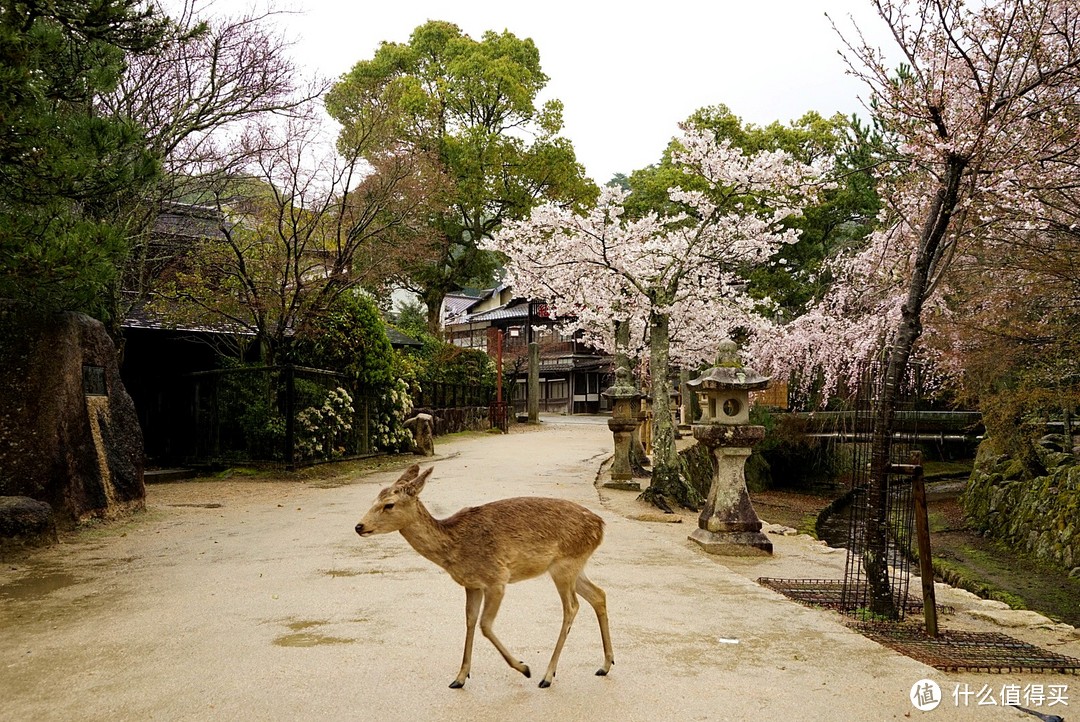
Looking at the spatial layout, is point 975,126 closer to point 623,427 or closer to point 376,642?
point 376,642

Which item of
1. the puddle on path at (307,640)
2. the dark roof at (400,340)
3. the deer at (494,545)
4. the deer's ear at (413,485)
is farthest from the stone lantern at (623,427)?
the dark roof at (400,340)

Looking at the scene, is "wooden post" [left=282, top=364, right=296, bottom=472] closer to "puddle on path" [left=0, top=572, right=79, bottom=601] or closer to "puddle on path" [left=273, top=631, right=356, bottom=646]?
"puddle on path" [left=0, top=572, right=79, bottom=601]

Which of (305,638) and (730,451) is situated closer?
(305,638)

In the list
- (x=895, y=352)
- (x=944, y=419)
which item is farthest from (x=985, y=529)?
(x=895, y=352)

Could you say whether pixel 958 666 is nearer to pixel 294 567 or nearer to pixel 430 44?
pixel 294 567

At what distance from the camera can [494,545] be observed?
4.02 meters

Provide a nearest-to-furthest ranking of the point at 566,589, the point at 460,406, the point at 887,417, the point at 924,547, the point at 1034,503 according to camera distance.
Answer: the point at 566,589 < the point at 924,547 < the point at 887,417 < the point at 1034,503 < the point at 460,406

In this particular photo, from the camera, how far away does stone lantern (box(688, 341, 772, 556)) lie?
8.62m

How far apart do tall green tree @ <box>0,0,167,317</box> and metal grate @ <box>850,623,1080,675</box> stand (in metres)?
7.33

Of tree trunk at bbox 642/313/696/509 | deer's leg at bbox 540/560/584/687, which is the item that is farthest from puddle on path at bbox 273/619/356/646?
tree trunk at bbox 642/313/696/509

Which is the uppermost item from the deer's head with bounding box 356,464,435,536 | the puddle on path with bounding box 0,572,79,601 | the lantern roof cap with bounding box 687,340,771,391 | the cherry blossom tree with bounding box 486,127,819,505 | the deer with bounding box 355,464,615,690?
the cherry blossom tree with bounding box 486,127,819,505

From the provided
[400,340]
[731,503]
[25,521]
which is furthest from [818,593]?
[400,340]

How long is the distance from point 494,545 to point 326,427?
11888mm

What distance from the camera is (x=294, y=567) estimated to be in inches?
287
